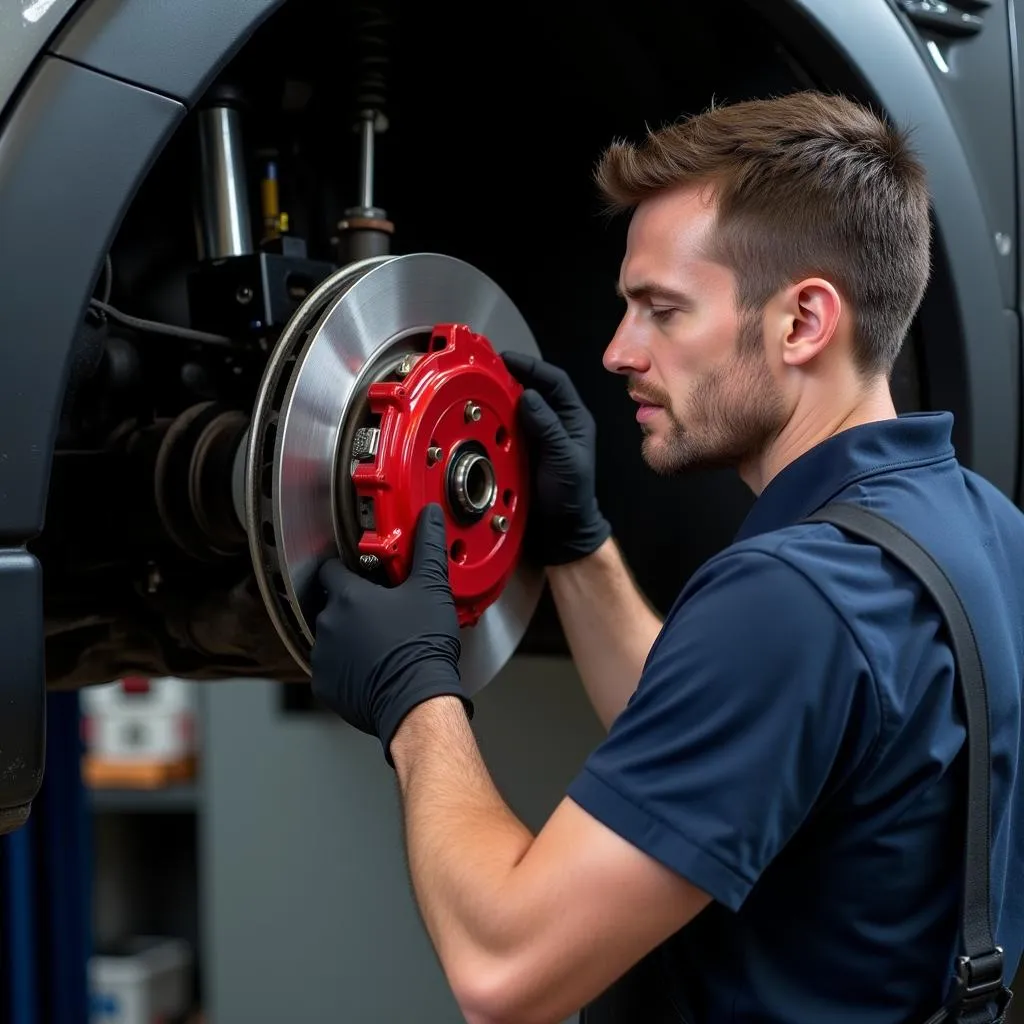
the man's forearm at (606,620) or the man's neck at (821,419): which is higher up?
the man's neck at (821,419)

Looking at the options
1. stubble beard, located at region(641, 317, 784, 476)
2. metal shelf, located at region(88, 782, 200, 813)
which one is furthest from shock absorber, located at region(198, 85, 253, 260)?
metal shelf, located at region(88, 782, 200, 813)

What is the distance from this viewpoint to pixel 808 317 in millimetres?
745

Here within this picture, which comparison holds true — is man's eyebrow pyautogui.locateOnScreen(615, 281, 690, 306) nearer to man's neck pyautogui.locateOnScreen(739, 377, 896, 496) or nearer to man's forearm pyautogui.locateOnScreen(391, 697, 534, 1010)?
man's neck pyautogui.locateOnScreen(739, 377, 896, 496)

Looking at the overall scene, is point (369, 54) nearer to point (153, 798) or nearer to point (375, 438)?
point (375, 438)

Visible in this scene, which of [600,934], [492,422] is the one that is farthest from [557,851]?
[492,422]

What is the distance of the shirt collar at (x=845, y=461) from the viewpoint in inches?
27.9

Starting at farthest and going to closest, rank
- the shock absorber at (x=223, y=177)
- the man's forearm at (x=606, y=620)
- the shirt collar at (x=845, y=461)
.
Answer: the man's forearm at (x=606, y=620) < the shock absorber at (x=223, y=177) < the shirt collar at (x=845, y=461)

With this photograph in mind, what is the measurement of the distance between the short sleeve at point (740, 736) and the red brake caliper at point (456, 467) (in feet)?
0.67

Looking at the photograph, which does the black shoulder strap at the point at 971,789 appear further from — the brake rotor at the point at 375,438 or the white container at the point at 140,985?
the white container at the point at 140,985

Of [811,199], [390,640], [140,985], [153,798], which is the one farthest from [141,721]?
[811,199]

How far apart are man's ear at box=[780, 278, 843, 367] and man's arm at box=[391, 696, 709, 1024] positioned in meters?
0.29

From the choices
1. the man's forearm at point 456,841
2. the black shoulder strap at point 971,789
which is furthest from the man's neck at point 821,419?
the man's forearm at point 456,841

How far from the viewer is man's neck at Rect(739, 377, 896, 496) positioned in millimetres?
761

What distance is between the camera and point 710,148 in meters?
0.77
